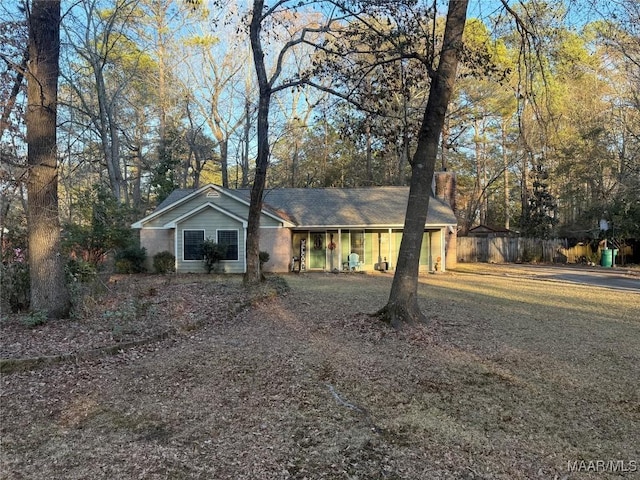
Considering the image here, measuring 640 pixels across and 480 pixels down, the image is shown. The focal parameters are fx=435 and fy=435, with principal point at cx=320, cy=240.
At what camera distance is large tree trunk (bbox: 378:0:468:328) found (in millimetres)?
7746

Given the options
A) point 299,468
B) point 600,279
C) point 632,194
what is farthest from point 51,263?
point 632,194

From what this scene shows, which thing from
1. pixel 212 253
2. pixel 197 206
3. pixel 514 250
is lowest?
pixel 514 250

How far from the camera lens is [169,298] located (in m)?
9.98

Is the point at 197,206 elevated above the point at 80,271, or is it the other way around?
the point at 197,206

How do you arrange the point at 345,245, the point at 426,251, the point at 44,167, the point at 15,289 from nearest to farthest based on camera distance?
the point at 44,167 < the point at 15,289 < the point at 426,251 < the point at 345,245

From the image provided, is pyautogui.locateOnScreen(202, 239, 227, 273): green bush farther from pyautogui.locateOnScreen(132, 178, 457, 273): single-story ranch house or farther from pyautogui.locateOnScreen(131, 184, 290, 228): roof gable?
pyautogui.locateOnScreen(131, 184, 290, 228): roof gable

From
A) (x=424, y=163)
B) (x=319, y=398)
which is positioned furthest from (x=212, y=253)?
(x=319, y=398)

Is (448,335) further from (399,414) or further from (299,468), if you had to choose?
(299,468)

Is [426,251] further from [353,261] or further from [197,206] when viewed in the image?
[197,206]

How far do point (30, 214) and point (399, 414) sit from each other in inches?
270

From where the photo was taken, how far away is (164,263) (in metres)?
19.1

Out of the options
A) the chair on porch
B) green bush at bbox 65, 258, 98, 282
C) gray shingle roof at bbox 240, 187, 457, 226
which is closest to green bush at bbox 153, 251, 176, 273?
gray shingle roof at bbox 240, 187, 457, 226

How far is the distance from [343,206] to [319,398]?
18285 millimetres

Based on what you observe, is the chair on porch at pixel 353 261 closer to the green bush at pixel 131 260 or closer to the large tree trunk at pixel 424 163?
the green bush at pixel 131 260
